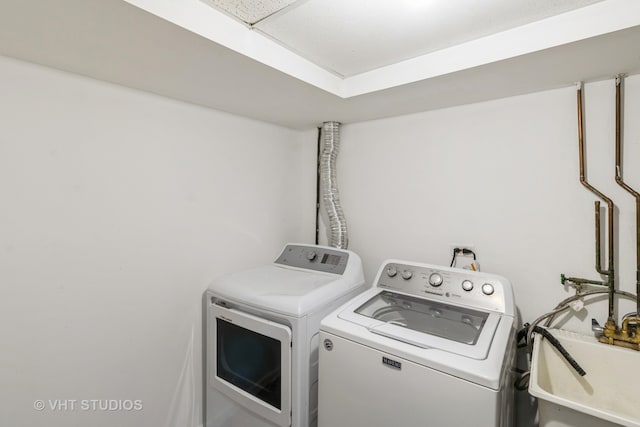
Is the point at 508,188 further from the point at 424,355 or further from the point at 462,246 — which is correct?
the point at 424,355

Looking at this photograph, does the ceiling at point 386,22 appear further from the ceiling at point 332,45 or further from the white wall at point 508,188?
the white wall at point 508,188

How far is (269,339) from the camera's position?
1.56 m

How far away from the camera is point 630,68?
4.46ft

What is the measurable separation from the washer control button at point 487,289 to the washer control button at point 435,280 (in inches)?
8.2

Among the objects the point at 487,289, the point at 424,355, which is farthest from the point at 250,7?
the point at 487,289

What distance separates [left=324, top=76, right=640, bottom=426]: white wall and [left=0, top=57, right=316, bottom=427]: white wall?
→ 1026 millimetres

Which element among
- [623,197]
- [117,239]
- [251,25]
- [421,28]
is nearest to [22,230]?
[117,239]

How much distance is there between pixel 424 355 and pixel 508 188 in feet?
3.76

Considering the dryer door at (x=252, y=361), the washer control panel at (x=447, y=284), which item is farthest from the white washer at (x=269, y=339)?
the washer control panel at (x=447, y=284)

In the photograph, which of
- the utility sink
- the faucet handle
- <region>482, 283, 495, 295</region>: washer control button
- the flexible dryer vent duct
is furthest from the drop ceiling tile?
the faucet handle

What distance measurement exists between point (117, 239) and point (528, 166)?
7.36 ft

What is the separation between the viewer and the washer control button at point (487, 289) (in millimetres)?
1538

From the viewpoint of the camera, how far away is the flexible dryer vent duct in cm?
230

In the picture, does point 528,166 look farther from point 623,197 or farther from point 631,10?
point 631,10
